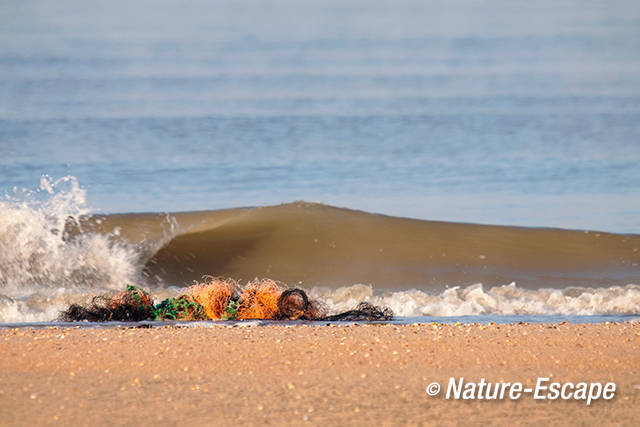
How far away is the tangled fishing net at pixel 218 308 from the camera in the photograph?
451 inches

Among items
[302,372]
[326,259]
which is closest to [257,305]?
[302,372]

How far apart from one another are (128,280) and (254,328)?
20.0 ft

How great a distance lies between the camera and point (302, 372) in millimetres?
7180

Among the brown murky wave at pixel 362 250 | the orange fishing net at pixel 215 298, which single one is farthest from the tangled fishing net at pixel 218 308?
the brown murky wave at pixel 362 250

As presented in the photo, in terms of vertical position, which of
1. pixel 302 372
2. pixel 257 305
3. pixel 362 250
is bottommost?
pixel 302 372

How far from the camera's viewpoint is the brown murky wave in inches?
675

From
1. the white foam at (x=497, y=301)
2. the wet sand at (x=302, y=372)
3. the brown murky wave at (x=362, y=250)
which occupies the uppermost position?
the brown murky wave at (x=362, y=250)

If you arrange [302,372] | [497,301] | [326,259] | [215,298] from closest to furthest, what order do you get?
[302,372], [215,298], [497,301], [326,259]

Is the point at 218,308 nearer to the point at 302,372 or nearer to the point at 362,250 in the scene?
the point at 302,372

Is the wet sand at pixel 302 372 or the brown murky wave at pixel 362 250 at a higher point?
the brown murky wave at pixel 362 250

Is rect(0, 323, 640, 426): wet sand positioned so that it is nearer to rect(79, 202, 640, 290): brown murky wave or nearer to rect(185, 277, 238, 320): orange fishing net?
rect(185, 277, 238, 320): orange fishing net

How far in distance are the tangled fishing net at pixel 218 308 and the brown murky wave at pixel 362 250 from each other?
14.8 ft

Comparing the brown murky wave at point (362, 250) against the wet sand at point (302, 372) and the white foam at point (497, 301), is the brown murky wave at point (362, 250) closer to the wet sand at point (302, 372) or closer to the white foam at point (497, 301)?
the white foam at point (497, 301)

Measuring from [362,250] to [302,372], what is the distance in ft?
40.1
